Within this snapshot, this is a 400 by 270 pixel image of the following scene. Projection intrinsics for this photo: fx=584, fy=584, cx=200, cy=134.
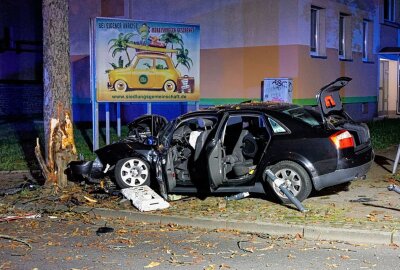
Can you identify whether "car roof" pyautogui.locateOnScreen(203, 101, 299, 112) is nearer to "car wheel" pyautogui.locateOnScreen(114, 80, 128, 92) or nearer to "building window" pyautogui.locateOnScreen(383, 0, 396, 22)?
"car wheel" pyautogui.locateOnScreen(114, 80, 128, 92)

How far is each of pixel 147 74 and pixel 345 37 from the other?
1084cm

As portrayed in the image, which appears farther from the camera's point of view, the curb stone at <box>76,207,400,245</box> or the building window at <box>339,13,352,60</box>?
the building window at <box>339,13,352,60</box>

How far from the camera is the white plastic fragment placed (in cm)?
869

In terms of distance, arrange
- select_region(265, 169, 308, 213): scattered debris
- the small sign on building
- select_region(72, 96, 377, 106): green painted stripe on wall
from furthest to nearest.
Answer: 1. select_region(72, 96, 377, 106): green painted stripe on wall
2. the small sign on building
3. select_region(265, 169, 308, 213): scattered debris

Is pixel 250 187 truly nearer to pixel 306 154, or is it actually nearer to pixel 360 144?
pixel 306 154

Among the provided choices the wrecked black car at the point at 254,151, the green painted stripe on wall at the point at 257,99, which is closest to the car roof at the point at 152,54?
the wrecked black car at the point at 254,151

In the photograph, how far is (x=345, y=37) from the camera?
22.8 metres

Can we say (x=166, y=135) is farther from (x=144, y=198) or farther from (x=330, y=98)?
(x=330, y=98)

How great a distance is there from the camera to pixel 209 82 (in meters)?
20.6

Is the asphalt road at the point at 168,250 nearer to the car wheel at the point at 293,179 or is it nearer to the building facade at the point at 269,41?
the car wheel at the point at 293,179

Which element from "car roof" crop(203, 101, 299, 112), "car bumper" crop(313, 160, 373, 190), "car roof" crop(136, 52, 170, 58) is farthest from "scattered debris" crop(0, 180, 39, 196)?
"car roof" crop(136, 52, 170, 58)

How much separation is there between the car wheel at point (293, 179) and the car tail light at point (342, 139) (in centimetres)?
61

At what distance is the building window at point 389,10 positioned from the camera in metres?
26.7

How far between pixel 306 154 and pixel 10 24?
972 inches
